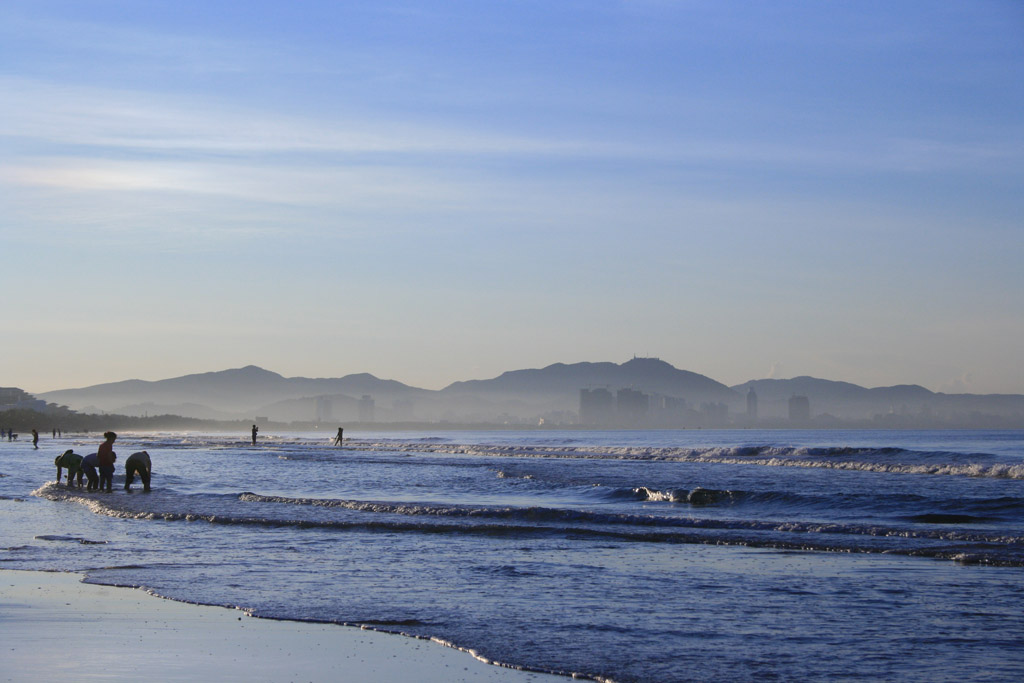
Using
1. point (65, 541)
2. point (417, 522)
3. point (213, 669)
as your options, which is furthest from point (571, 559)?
point (65, 541)

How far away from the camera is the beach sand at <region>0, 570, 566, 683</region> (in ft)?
29.5

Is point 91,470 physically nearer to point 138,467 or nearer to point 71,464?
point 138,467

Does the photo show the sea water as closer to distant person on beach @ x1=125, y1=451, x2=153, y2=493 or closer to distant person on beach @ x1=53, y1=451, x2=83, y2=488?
distant person on beach @ x1=125, y1=451, x2=153, y2=493

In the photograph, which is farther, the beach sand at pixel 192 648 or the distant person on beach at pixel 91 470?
the distant person on beach at pixel 91 470

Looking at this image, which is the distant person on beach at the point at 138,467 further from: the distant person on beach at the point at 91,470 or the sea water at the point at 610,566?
the distant person on beach at the point at 91,470

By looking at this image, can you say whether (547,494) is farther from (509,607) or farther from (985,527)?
(509,607)

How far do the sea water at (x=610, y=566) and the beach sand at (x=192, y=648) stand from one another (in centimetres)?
47

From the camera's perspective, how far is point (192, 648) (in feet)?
32.7

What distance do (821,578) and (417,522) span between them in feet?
32.4

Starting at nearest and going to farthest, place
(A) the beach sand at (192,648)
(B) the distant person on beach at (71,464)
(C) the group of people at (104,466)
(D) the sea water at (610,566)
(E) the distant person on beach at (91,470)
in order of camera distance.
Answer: (A) the beach sand at (192,648)
(D) the sea water at (610,566)
(C) the group of people at (104,466)
(E) the distant person on beach at (91,470)
(B) the distant person on beach at (71,464)

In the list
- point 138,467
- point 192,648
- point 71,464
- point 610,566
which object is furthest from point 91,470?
point 192,648

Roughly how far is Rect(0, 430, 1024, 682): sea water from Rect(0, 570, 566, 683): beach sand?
1.55 feet

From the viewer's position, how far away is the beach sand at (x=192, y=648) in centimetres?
898

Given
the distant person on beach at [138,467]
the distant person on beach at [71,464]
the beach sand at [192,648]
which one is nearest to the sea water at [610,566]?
the beach sand at [192,648]
